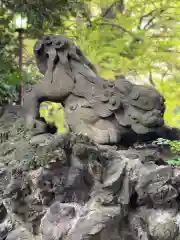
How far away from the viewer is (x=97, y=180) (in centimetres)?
353

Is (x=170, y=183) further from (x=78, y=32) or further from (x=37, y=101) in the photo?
(x=78, y=32)

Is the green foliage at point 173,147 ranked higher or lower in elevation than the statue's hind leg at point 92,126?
lower

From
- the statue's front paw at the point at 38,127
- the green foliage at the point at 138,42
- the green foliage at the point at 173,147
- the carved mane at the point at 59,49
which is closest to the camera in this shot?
the green foliage at the point at 173,147

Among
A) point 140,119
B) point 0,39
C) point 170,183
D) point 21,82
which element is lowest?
point 170,183

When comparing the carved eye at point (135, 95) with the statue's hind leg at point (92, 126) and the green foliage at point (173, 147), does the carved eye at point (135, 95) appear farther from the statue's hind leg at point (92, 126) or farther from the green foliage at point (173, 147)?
the green foliage at point (173, 147)

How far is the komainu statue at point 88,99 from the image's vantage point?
423 cm

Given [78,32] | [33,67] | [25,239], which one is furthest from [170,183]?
[33,67]

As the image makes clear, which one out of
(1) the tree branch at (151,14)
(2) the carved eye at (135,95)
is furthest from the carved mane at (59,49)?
(1) the tree branch at (151,14)

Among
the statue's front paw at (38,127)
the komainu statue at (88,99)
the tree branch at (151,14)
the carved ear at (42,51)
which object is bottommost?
the statue's front paw at (38,127)

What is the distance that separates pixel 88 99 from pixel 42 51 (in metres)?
0.85

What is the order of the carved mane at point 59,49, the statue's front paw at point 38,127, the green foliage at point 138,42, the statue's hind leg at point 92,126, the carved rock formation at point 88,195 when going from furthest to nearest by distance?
the green foliage at point 138,42, the carved mane at point 59,49, the statue's front paw at point 38,127, the statue's hind leg at point 92,126, the carved rock formation at point 88,195

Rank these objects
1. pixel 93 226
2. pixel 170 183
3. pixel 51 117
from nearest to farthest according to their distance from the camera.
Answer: pixel 93 226 → pixel 170 183 → pixel 51 117

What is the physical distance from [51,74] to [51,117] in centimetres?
427

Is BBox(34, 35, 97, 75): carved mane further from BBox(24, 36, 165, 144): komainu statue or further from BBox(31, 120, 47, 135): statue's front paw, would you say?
BBox(31, 120, 47, 135): statue's front paw
